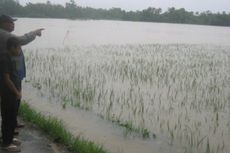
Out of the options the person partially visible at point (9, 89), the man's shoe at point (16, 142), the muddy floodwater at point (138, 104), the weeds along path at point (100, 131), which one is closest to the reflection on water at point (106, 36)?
the muddy floodwater at point (138, 104)

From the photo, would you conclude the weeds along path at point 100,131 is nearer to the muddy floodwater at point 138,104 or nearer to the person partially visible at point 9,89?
the muddy floodwater at point 138,104

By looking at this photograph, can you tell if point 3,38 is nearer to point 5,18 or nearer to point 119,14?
point 5,18

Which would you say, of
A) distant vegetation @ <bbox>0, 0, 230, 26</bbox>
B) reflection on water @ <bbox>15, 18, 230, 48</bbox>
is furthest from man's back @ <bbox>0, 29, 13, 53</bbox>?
distant vegetation @ <bbox>0, 0, 230, 26</bbox>

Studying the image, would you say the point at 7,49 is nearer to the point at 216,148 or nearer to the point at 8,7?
the point at 216,148

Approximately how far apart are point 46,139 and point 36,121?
3.06 ft

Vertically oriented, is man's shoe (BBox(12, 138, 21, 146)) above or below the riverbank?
above

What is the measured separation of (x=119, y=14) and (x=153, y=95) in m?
108

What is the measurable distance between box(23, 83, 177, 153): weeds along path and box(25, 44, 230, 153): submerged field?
0.26 meters

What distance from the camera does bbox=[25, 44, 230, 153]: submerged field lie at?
7.29 metres

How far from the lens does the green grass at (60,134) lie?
507 cm

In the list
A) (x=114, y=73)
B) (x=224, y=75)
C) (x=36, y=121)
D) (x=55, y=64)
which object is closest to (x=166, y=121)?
(x=36, y=121)

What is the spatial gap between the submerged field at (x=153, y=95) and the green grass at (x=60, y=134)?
1873 millimetres

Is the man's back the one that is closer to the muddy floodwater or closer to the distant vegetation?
the muddy floodwater

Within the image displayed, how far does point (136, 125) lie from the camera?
7.65 meters
